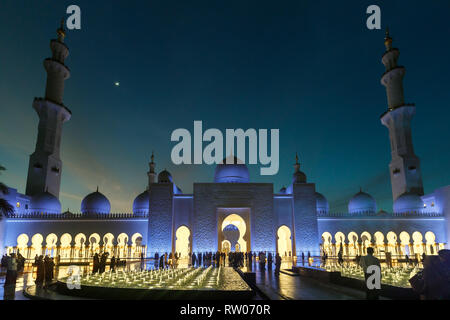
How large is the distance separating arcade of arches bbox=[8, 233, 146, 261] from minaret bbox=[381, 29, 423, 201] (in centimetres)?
1863

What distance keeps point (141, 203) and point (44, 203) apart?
634 cm

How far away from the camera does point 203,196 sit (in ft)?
67.9

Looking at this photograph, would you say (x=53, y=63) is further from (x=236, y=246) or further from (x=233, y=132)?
(x=236, y=246)

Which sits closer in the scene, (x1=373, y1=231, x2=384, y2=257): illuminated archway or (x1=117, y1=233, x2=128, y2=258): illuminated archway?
(x1=117, y1=233, x2=128, y2=258): illuminated archway

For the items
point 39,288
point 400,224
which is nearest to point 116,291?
point 39,288

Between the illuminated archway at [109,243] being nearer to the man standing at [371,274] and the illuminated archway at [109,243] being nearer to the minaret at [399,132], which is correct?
the man standing at [371,274]

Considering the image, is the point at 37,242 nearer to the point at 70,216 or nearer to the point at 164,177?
the point at 70,216

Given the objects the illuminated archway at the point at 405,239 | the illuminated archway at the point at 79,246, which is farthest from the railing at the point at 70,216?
the illuminated archway at the point at 405,239

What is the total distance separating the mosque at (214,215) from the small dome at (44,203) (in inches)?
2.3

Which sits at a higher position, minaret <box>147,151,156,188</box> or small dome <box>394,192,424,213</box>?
minaret <box>147,151,156,188</box>

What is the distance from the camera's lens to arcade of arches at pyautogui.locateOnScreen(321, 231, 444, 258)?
21.3 m

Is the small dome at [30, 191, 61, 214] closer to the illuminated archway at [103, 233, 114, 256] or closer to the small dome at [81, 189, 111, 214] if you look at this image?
the small dome at [81, 189, 111, 214]

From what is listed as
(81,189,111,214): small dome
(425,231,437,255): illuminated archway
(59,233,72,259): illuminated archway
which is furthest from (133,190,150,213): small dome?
(425,231,437,255): illuminated archway

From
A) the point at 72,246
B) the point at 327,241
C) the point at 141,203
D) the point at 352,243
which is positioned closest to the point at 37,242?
Result: the point at 72,246
